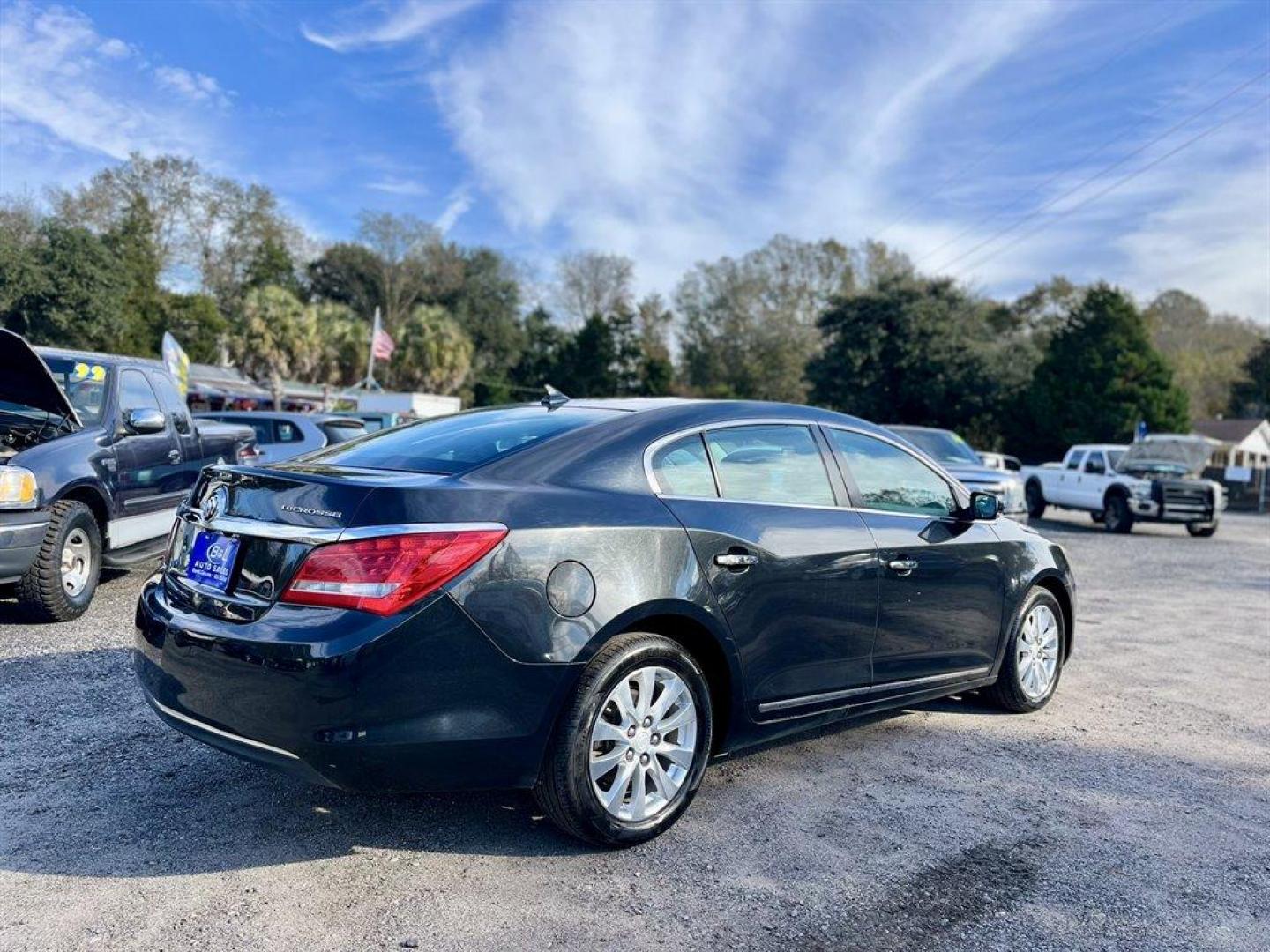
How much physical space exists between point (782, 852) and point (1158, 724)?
9.82 ft

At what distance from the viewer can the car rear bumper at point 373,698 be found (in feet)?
9.82

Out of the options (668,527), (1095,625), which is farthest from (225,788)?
(1095,625)

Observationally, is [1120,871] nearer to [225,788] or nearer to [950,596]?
[950,596]

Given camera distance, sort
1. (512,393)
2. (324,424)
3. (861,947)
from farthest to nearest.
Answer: (512,393), (324,424), (861,947)

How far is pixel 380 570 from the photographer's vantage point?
3.05 metres

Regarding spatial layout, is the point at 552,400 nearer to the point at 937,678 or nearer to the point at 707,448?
the point at 707,448

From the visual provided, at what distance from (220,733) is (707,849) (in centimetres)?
171

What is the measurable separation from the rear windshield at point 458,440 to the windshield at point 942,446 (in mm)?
12083

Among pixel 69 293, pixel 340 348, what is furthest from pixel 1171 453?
pixel 340 348

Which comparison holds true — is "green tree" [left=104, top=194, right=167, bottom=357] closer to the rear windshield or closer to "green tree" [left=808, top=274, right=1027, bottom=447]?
"green tree" [left=808, top=274, right=1027, bottom=447]

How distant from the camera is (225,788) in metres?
3.89

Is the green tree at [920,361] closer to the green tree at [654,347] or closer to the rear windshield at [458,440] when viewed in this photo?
the green tree at [654,347]

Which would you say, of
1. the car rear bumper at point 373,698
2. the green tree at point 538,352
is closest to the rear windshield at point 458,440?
the car rear bumper at point 373,698

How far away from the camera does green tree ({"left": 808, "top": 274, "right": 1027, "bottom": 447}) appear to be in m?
41.9
